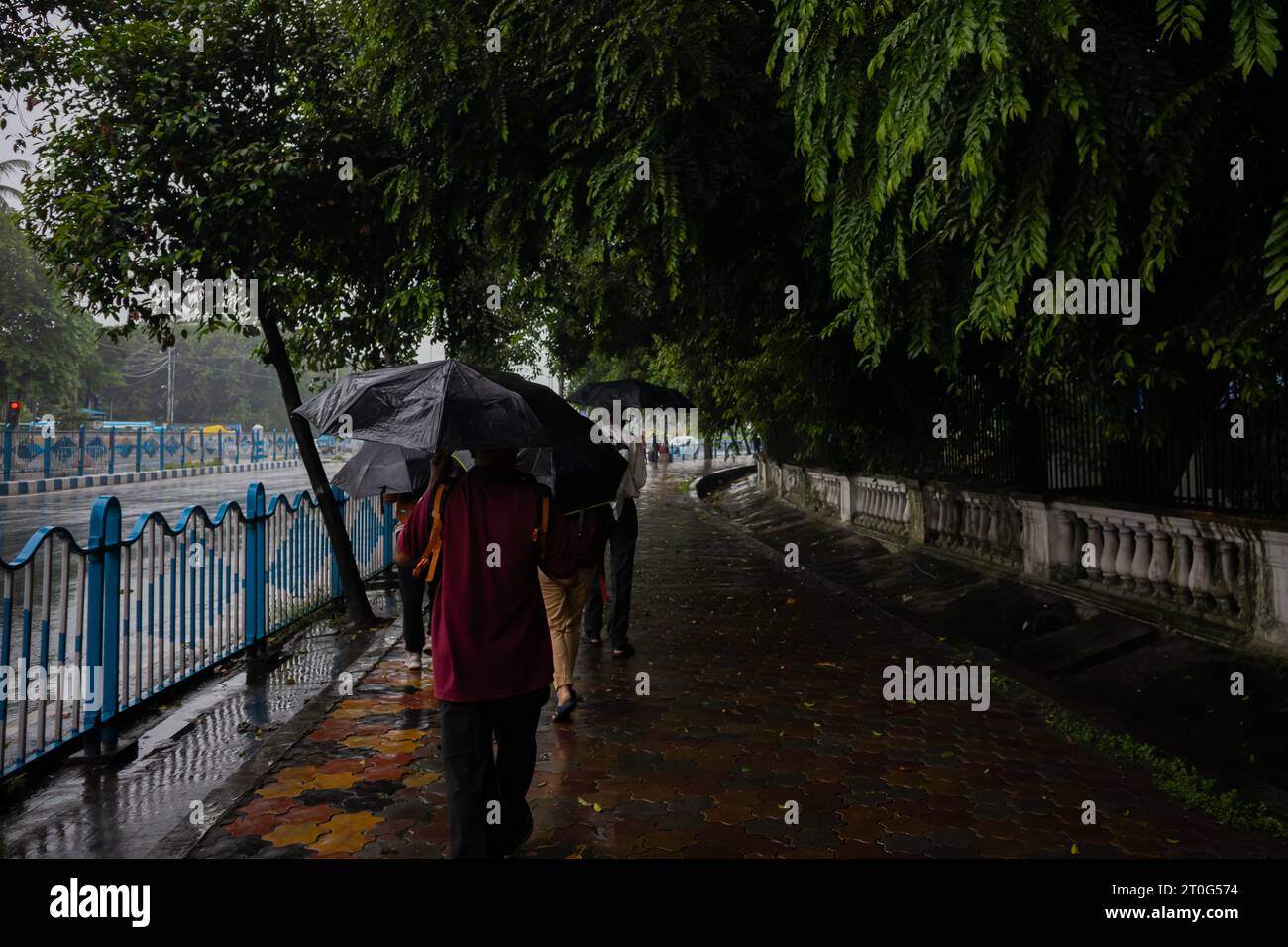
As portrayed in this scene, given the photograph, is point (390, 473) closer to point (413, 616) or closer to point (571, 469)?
point (413, 616)

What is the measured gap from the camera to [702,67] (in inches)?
232

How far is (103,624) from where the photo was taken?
4.85 meters

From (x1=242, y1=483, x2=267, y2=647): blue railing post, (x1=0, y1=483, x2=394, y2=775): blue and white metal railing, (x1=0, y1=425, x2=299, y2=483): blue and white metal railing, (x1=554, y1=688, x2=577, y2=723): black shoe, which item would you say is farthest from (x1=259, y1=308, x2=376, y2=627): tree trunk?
(x1=0, y1=425, x2=299, y2=483): blue and white metal railing

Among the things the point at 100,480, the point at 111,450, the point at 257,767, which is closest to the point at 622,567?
the point at 257,767

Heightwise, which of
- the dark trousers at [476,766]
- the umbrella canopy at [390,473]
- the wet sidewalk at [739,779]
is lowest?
the wet sidewalk at [739,779]

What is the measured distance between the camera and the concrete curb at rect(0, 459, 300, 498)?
24.9m

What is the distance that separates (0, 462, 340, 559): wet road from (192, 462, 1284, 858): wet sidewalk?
7.65 m

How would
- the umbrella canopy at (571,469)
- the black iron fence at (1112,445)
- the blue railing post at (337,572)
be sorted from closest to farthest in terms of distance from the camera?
the umbrella canopy at (571,469) < the black iron fence at (1112,445) < the blue railing post at (337,572)

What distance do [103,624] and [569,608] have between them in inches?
104

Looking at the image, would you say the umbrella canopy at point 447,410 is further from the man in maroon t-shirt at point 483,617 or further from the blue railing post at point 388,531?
the blue railing post at point 388,531

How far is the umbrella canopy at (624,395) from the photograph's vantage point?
24.8 ft

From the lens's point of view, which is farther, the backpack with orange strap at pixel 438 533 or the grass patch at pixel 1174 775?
the grass patch at pixel 1174 775

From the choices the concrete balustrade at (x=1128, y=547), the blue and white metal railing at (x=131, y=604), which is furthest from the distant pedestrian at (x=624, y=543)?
the concrete balustrade at (x=1128, y=547)

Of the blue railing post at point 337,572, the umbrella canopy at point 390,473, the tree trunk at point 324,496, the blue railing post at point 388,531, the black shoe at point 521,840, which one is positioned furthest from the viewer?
the blue railing post at point 388,531
